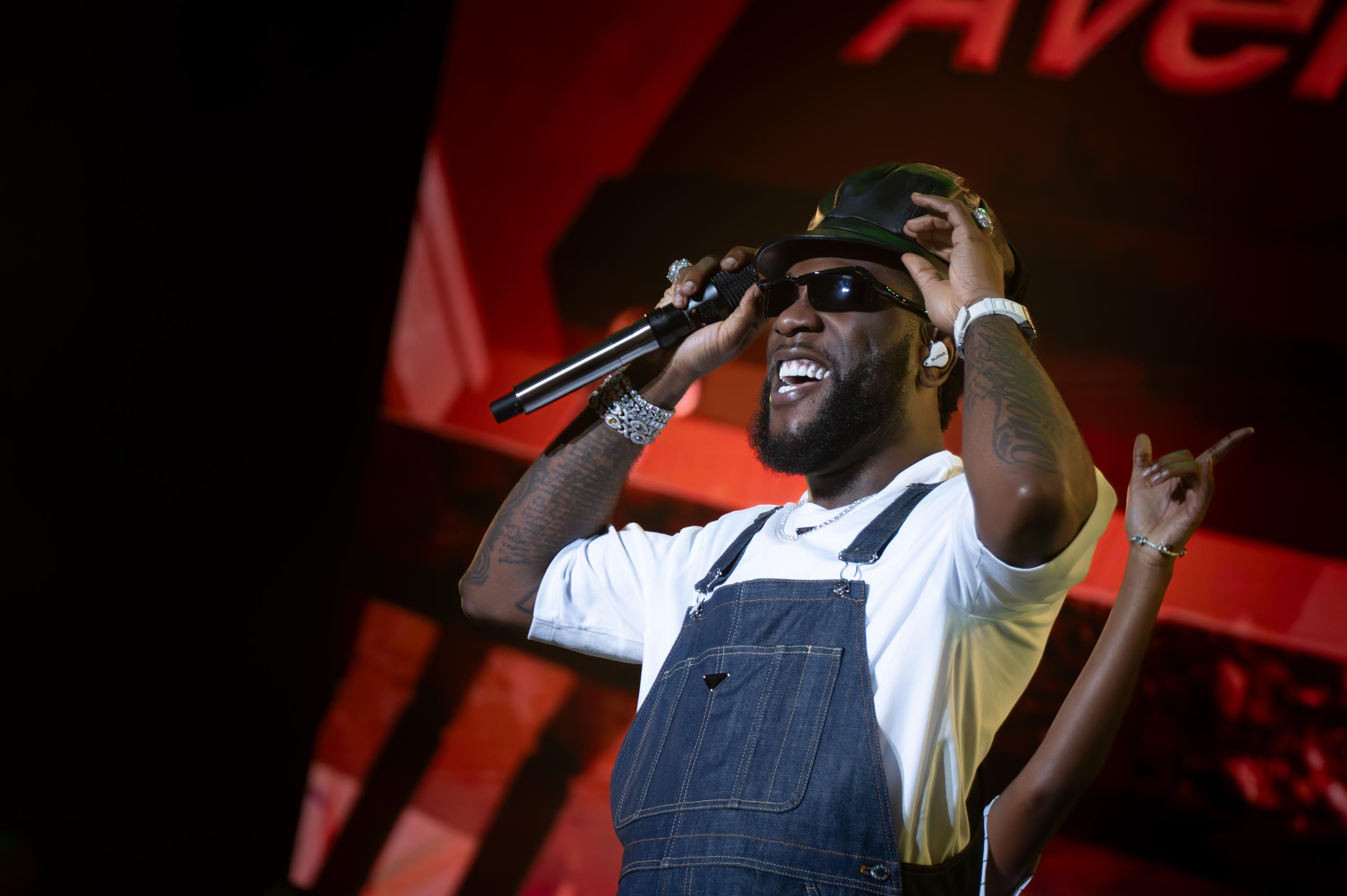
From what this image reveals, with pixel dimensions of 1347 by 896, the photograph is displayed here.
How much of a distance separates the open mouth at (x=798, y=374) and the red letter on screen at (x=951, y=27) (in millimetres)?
1460

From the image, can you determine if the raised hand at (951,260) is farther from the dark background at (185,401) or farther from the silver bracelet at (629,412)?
the dark background at (185,401)

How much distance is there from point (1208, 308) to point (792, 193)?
104 cm

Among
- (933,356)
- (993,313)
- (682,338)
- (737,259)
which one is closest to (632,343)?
(682,338)

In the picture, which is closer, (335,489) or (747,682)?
(747,682)

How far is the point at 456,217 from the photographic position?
283 centimetres

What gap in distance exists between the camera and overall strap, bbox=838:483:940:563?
1.09m

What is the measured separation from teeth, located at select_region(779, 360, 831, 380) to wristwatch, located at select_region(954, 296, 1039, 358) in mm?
250

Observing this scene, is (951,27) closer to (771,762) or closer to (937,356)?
(937,356)

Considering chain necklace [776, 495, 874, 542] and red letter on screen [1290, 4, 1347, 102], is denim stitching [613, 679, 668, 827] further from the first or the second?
red letter on screen [1290, 4, 1347, 102]

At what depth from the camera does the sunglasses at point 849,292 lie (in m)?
1.27

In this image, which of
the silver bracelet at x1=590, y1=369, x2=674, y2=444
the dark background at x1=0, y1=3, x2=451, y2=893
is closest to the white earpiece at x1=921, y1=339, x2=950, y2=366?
the silver bracelet at x1=590, y1=369, x2=674, y2=444

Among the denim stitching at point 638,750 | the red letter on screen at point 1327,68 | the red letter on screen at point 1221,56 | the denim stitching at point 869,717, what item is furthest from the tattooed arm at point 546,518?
the red letter on screen at point 1327,68

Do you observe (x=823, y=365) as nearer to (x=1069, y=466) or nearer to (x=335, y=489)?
(x=1069, y=466)

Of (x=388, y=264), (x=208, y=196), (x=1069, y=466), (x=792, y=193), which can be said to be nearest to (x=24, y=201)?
(x=208, y=196)
